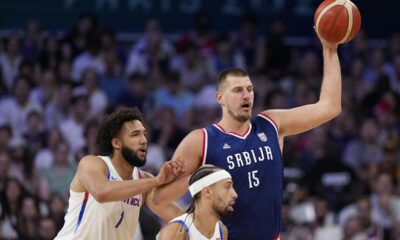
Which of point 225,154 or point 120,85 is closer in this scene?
point 225,154

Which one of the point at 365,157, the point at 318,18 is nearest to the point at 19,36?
the point at 365,157

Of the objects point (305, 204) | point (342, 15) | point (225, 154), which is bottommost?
point (305, 204)

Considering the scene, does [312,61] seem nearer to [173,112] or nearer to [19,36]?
[173,112]

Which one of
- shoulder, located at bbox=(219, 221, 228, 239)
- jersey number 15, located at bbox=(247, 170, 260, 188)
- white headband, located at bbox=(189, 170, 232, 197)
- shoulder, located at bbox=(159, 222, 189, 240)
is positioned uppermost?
white headband, located at bbox=(189, 170, 232, 197)

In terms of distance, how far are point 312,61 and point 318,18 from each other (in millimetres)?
8103

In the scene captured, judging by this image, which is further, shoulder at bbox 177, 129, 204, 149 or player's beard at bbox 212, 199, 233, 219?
shoulder at bbox 177, 129, 204, 149

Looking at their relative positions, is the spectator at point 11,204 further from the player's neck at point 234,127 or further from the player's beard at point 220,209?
the player's beard at point 220,209

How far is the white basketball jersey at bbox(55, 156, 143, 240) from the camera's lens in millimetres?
8148


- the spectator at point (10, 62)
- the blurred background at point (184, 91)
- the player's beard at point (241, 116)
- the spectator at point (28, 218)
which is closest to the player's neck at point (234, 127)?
the player's beard at point (241, 116)

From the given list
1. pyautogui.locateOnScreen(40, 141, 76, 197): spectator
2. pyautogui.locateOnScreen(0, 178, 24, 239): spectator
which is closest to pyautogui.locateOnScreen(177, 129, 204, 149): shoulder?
pyautogui.locateOnScreen(0, 178, 24, 239): spectator

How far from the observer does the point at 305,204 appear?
13.6m

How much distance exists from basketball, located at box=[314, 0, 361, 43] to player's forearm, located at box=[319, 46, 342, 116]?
0.14 m

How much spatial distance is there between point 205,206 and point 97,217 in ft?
2.98

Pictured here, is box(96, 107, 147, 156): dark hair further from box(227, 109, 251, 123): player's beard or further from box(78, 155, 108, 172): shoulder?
box(227, 109, 251, 123): player's beard
